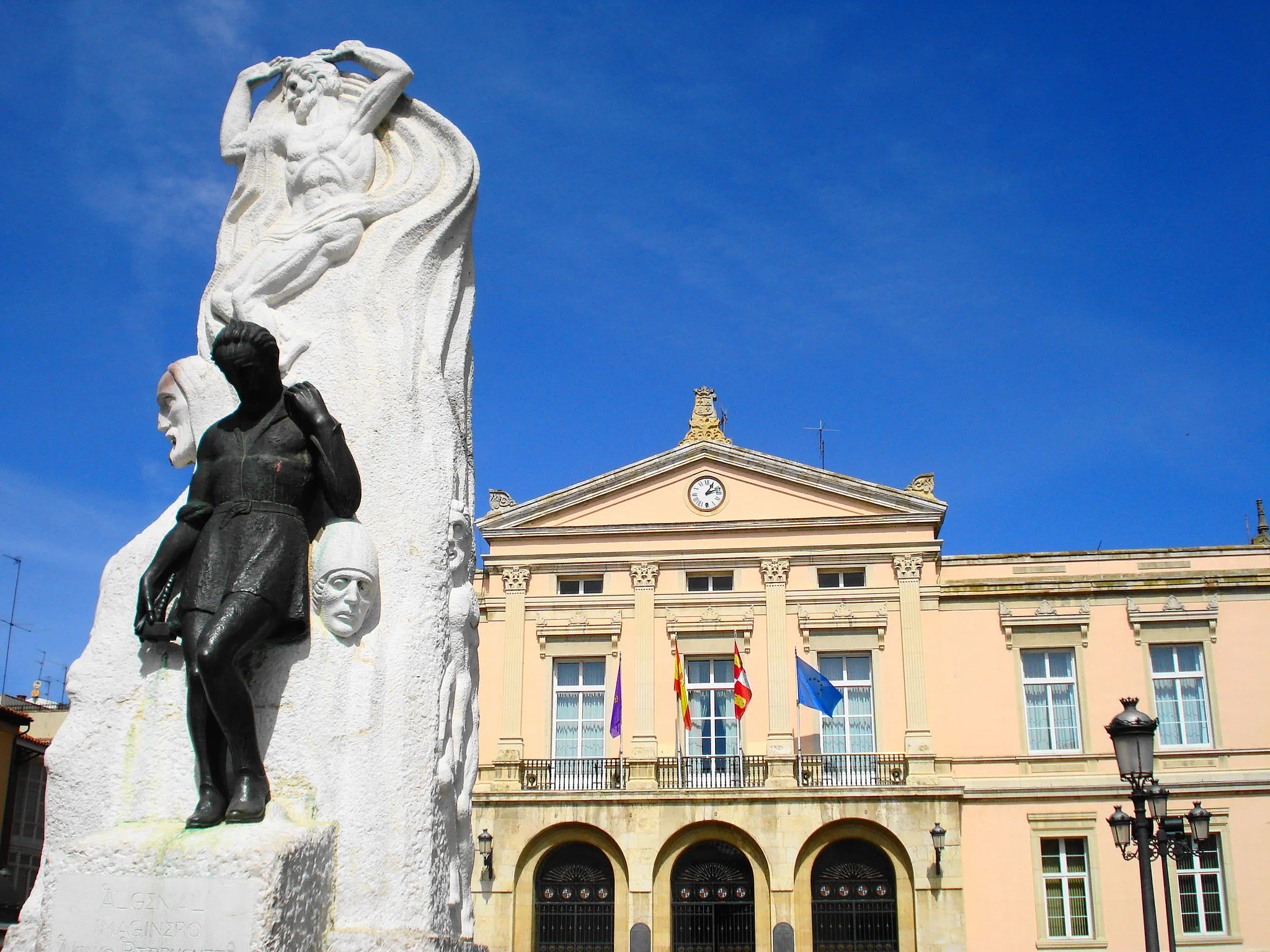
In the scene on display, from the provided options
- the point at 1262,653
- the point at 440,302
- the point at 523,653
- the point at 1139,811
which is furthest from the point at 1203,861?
the point at 440,302

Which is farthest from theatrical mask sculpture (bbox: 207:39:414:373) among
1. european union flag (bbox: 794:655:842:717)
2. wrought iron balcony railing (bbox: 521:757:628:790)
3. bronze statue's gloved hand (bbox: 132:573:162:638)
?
wrought iron balcony railing (bbox: 521:757:628:790)

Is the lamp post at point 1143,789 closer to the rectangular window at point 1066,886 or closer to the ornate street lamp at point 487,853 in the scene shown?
the rectangular window at point 1066,886

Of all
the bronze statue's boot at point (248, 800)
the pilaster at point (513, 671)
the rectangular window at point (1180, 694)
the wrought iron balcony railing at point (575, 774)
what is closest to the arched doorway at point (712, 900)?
the wrought iron balcony railing at point (575, 774)

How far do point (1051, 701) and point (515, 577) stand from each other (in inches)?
423

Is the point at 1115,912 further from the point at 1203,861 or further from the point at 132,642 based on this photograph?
the point at 132,642

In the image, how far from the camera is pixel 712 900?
22531mm

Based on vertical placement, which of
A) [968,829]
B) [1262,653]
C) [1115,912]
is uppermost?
[1262,653]

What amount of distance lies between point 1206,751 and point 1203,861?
1.97m

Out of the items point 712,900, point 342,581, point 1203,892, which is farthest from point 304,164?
point 1203,892

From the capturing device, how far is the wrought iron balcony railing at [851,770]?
75.5 ft

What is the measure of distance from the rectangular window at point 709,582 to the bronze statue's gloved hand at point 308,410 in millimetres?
21786

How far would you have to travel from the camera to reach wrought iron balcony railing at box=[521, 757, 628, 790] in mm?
23406

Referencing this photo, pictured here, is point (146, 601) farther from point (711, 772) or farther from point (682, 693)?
point (711, 772)

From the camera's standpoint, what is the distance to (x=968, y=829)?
22.9m
